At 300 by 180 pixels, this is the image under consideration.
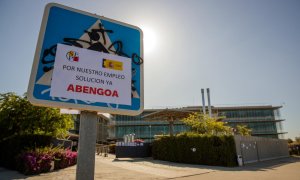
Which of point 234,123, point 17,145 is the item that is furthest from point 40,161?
point 234,123

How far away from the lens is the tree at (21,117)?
16.2 meters

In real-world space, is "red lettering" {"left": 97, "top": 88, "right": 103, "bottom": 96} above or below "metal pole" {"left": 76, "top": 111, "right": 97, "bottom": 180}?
above

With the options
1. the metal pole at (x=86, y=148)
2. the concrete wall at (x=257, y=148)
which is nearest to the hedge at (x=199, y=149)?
the concrete wall at (x=257, y=148)

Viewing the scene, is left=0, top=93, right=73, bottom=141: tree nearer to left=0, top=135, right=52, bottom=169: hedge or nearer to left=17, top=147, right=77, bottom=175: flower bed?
left=0, top=135, right=52, bottom=169: hedge

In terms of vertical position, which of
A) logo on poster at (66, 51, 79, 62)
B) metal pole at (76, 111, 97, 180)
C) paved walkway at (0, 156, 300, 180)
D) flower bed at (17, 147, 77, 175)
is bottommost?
paved walkway at (0, 156, 300, 180)

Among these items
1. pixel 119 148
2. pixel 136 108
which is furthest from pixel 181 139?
pixel 136 108

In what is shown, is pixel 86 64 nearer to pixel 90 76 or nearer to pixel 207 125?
pixel 90 76

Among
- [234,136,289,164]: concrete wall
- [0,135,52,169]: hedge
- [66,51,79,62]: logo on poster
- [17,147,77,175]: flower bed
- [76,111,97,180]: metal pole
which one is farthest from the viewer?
[234,136,289,164]: concrete wall

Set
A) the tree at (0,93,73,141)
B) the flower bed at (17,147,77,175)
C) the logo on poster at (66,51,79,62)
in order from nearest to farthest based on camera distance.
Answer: the logo on poster at (66,51,79,62) < the flower bed at (17,147,77,175) < the tree at (0,93,73,141)

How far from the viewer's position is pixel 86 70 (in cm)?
169

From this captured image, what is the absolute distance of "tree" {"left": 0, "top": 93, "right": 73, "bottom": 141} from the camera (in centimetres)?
1617

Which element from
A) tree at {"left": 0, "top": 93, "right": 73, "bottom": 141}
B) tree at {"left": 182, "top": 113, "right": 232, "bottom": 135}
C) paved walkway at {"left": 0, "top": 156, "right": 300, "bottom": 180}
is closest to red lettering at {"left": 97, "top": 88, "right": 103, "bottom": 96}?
paved walkway at {"left": 0, "top": 156, "right": 300, "bottom": 180}

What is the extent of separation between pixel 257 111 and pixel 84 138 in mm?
71409

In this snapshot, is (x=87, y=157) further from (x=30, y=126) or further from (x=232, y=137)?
(x=232, y=137)
